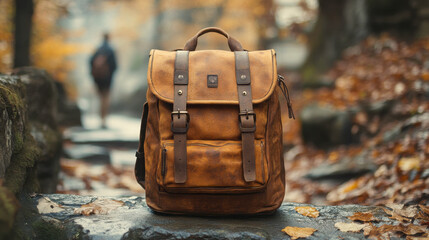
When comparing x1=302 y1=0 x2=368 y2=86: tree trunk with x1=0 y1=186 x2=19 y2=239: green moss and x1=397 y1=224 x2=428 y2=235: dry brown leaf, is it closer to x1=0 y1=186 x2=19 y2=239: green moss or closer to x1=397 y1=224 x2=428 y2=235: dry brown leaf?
x1=397 y1=224 x2=428 y2=235: dry brown leaf

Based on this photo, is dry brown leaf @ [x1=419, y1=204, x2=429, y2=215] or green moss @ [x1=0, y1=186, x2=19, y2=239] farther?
dry brown leaf @ [x1=419, y1=204, x2=429, y2=215]

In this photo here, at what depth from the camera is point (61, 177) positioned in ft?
16.5

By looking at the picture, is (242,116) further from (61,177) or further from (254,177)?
(61,177)

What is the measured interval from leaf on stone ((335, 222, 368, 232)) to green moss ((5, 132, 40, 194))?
73.0 inches

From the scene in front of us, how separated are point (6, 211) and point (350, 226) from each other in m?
1.78

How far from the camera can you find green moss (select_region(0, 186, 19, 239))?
4.64 feet

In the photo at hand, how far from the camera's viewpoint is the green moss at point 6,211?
1415mm

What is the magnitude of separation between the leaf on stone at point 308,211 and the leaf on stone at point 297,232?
275 millimetres

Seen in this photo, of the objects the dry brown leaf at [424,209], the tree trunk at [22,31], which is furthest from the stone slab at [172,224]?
the tree trunk at [22,31]

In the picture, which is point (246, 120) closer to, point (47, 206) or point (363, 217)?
point (363, 217)

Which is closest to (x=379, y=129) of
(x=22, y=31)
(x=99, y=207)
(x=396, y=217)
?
(x=396, y=217)

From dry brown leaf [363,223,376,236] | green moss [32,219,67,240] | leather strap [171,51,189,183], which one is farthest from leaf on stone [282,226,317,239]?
green moss [32,219,67,240]

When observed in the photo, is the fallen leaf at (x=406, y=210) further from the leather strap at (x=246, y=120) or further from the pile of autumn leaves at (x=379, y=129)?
the leather strap at (x=246, y=120)

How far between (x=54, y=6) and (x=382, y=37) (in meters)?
7.29
